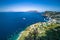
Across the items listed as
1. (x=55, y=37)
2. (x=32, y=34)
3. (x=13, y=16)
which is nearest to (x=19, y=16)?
(x=13, y=16)

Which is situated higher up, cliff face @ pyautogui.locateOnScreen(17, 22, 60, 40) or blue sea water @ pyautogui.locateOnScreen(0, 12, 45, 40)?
blue sea water @ pyautogui.locateOnScreen(0, 12, 45, 40)

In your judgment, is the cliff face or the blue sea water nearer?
the cliff face

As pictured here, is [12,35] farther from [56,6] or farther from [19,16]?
[56,6]

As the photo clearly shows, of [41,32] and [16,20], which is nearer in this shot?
[41,32]

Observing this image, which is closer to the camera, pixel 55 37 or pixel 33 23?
pixel 55 37
